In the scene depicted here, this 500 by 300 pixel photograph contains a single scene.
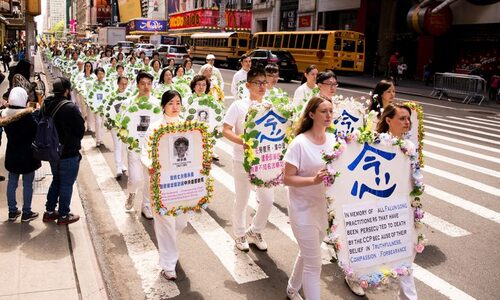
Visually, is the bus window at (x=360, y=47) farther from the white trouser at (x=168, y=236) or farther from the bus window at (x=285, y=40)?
the white trouser at (x=168, y=236)

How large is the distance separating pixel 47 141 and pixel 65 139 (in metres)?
0.22

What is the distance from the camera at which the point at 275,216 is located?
7363 mm

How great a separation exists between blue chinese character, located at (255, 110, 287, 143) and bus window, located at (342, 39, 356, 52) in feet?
84.0

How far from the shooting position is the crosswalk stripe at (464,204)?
765cm

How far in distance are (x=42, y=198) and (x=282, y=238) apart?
11.6 ft

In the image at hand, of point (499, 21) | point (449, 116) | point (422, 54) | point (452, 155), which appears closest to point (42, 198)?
point (452, 155)

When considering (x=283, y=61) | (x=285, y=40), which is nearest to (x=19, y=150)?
(x=283, y=61)

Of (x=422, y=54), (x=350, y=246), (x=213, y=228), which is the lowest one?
(x=213, y=228)

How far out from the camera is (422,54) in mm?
33531

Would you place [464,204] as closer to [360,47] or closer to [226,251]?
[226,251]

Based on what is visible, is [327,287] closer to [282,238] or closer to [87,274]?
[282,238]

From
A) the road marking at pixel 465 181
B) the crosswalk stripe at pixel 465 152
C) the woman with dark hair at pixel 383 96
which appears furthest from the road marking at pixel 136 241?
the crosswalk stripe at pixel 465 152

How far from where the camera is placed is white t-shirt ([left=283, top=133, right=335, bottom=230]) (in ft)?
13.2

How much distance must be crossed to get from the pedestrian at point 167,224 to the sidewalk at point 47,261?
66 cm
